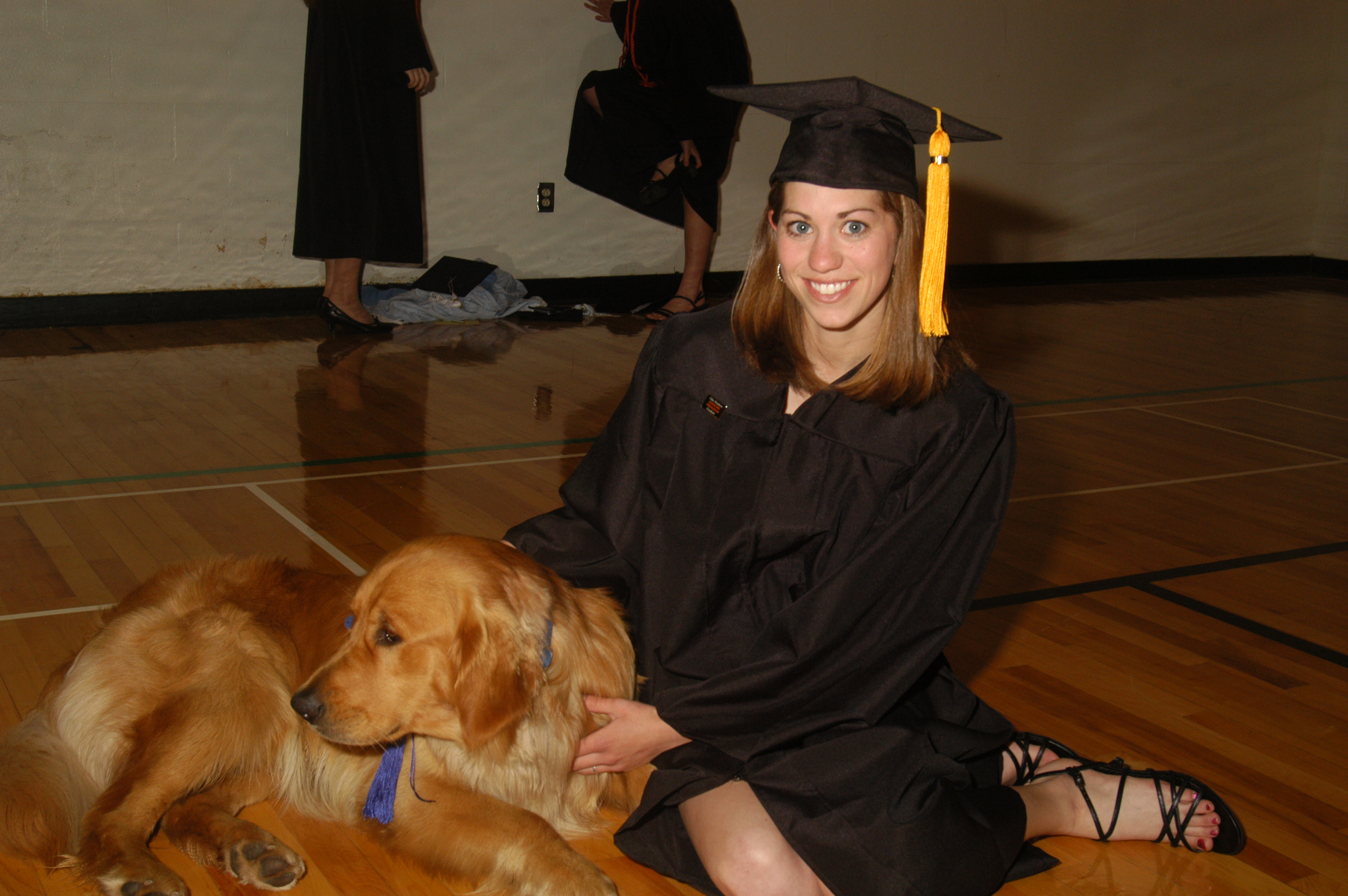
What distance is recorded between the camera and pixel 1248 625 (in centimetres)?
346

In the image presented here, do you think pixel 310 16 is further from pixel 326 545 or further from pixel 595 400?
pixel 326 545

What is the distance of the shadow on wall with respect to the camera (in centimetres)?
1079

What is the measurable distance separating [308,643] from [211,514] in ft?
5.91

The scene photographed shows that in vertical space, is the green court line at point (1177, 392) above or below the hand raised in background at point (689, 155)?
below

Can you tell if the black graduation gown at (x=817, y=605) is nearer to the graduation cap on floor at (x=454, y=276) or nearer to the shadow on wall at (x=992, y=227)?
the graduation cap on floor at (x=454, y=276)

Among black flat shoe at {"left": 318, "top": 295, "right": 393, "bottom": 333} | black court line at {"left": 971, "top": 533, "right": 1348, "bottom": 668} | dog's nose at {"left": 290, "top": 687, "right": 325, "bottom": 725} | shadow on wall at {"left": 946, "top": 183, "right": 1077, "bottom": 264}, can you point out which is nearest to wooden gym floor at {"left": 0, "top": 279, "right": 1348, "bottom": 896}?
black court line at {"left": 971, "top": 533, "right": 1348, "bottom": 668}

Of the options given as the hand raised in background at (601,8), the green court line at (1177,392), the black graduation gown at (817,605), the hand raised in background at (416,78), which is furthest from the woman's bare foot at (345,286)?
the black graduation gown at (817,605)

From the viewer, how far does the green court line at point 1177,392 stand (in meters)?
6.32

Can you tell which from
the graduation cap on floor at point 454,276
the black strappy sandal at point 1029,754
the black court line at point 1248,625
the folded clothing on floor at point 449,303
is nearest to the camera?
the black strappy sandal at point 1029,754

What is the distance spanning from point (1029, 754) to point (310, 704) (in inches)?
A: 56.8

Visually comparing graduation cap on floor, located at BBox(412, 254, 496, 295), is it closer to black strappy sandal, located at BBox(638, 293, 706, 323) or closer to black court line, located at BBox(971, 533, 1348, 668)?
black strappy sandal, located at BBox(638, 293, 706, 323)

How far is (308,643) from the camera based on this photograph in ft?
7.65

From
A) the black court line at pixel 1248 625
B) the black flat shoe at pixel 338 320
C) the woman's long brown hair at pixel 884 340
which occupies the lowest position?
the black court line at pixel 1248 625

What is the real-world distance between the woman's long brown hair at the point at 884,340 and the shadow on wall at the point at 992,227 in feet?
28.1
